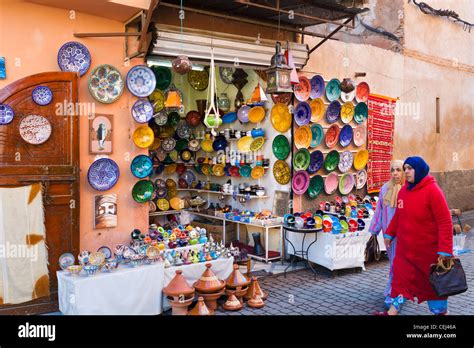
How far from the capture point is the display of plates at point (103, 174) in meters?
4.86

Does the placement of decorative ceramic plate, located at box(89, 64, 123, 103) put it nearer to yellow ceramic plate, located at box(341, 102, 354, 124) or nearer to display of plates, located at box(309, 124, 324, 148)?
display of plates, located at box(309, 124, 324, 148)

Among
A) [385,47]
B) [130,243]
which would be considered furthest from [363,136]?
[130,243]

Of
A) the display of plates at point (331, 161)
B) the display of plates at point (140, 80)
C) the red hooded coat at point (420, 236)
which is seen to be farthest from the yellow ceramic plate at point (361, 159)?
the display of plates at point (140, 80)

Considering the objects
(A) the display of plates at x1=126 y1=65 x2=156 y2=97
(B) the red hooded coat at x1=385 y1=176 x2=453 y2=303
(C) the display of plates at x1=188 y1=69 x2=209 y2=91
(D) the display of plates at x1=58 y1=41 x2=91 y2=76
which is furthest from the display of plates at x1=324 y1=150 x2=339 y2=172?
(D) the display of plates at x1=58 y1=41 x2=91 y2=76

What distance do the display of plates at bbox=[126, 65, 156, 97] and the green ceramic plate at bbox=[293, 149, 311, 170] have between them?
2.59 m

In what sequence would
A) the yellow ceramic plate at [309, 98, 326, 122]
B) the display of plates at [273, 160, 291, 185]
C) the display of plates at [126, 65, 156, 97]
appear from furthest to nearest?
the yellow ceramic plate at [309, 98, 326, 122] < the display of plates at [273, 160, 291, 185] < the display of plates at [126, 65, 156, 97]

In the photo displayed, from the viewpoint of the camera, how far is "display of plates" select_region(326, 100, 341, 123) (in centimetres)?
709

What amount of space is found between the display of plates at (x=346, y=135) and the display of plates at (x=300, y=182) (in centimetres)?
96

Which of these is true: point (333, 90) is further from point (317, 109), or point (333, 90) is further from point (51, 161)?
point (51, 161)

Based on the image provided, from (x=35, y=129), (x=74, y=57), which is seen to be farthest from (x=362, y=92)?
(x=35, y=129)

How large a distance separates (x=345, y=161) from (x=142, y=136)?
3659 mm

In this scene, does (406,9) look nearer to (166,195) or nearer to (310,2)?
(310,2)

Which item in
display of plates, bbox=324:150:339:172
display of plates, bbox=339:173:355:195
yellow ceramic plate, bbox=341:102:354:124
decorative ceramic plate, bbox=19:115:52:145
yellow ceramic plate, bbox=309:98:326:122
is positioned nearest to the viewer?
decorative ceramic plate, bbox=19:115:52:145
